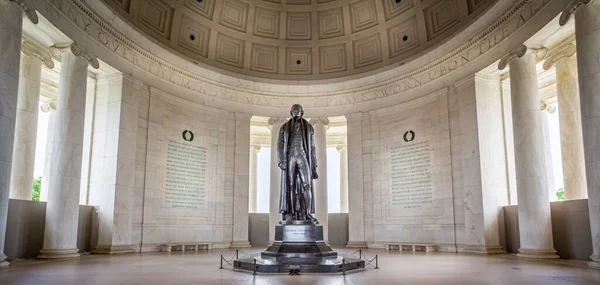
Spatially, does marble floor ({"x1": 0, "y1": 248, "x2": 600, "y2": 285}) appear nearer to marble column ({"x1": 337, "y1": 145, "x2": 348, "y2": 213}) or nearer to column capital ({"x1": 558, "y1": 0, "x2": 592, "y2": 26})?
column capital ({"x1": 558, "y1": 0, "x2": 592, "y2": 26})

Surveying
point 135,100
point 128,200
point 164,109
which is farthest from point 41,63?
point 128,200

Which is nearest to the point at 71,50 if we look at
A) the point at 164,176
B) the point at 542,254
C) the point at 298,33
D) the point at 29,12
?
the point at 29,12

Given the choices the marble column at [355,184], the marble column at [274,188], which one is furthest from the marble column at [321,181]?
the marble column at [274,188]

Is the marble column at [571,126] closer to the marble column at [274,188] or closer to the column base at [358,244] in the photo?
the column base at [358,244]

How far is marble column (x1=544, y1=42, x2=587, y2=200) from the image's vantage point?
1719cm

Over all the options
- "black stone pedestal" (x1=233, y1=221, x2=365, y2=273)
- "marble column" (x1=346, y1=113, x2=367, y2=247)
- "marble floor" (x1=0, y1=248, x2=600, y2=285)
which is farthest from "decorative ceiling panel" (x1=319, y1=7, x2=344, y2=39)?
"marble floor" (x1=0, y1=248, x2=600, y2=285)

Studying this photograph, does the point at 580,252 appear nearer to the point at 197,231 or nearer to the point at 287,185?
the point at 287,185

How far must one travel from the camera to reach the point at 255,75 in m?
24.0

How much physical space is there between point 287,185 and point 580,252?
945 centimetres

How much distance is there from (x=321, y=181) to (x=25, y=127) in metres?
13.2

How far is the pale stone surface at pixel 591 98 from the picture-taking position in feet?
38.3

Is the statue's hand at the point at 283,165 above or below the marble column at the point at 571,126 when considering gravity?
below

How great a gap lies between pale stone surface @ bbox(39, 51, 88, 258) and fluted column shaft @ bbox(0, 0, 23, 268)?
260 centimetres

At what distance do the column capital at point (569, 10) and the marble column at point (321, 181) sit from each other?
1241cm
